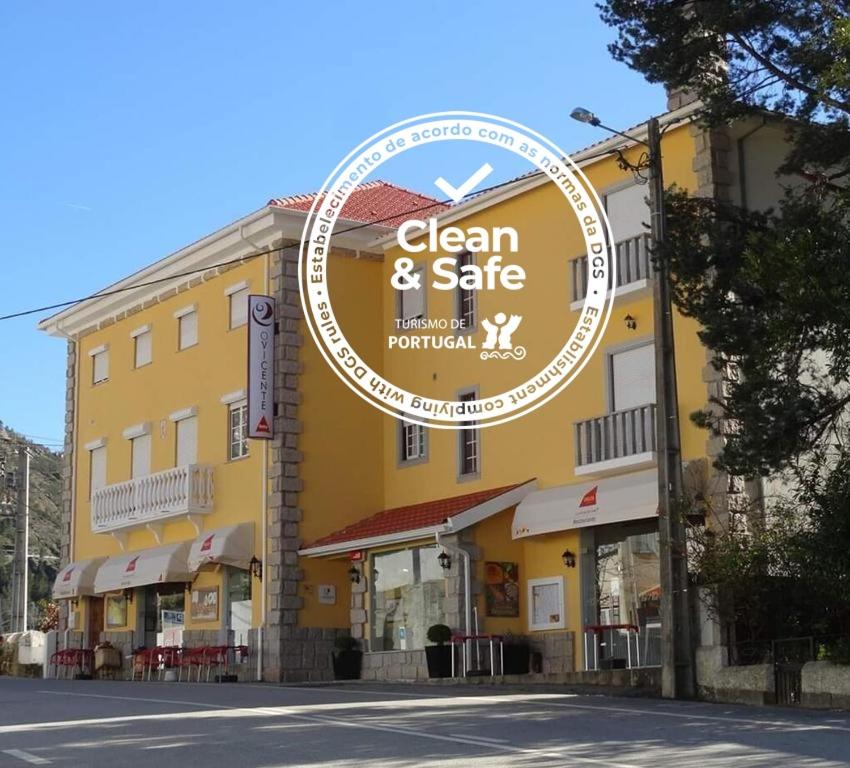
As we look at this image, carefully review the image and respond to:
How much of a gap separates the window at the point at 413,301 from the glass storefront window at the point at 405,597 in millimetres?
4892

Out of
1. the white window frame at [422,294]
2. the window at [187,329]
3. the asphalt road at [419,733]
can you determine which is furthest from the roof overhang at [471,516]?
the window at [187,329]

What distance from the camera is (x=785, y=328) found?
1620cm

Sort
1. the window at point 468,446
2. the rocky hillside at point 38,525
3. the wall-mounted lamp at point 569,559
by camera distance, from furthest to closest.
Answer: the rocky hillside at point 38,525, the window at point 468,446, the wall-mounted lamp at point 569,559

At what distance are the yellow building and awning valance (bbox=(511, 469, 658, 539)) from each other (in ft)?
0.15

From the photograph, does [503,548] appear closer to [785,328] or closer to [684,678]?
[684,678]

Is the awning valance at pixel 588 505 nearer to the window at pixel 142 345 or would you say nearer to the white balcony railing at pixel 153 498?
the white balcony railing at pixel 153 498

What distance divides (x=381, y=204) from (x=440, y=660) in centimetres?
1103

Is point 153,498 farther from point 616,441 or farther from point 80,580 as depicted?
point 616,441

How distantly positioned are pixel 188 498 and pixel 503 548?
813 centimetres

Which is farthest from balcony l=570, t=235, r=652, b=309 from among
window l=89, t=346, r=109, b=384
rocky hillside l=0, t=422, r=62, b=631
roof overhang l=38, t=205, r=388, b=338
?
rocky hillside l=0, t=422, r=62, b=631

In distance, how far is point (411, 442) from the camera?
29.3m

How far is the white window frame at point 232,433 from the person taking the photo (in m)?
30.2

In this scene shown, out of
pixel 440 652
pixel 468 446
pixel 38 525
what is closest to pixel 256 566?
pixel 468 446

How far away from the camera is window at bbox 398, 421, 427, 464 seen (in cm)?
2888
